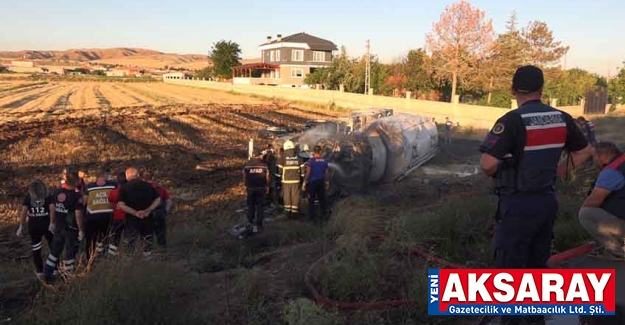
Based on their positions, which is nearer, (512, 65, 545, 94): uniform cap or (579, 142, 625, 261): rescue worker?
(512, 65, 545, 94): uniform cap

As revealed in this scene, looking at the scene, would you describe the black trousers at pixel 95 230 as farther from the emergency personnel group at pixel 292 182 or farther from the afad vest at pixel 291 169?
the afad vest at pixel 291 169

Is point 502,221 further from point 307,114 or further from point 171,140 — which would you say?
point 307,114

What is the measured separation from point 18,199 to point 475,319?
1137cm

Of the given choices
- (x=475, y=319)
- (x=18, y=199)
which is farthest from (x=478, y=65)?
Result: (x=475, y=319)

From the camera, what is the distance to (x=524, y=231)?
324cm

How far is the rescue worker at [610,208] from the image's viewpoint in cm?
455

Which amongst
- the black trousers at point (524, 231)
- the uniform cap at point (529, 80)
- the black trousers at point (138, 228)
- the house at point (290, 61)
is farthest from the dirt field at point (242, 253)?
the house at point (290, 61)

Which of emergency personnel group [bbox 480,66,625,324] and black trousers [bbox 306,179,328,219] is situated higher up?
emergency personnel group [bbox 480,66,625,324]

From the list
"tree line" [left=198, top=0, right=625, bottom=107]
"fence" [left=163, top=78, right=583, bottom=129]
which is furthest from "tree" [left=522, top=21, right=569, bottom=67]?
"fence" [left=163, top=78, right=583, bottom=129]

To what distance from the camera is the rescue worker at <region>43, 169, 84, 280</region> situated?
6.49 metres

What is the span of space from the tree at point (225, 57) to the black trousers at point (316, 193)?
73.4 metres

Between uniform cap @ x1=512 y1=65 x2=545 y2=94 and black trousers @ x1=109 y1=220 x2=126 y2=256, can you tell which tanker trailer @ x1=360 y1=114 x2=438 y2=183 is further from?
uniform cap @ x1=512 y1=65 x2=545 y2=94

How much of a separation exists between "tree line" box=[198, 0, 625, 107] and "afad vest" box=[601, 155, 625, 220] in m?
32.6

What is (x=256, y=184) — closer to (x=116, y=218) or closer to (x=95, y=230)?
(x=116, y=218)
